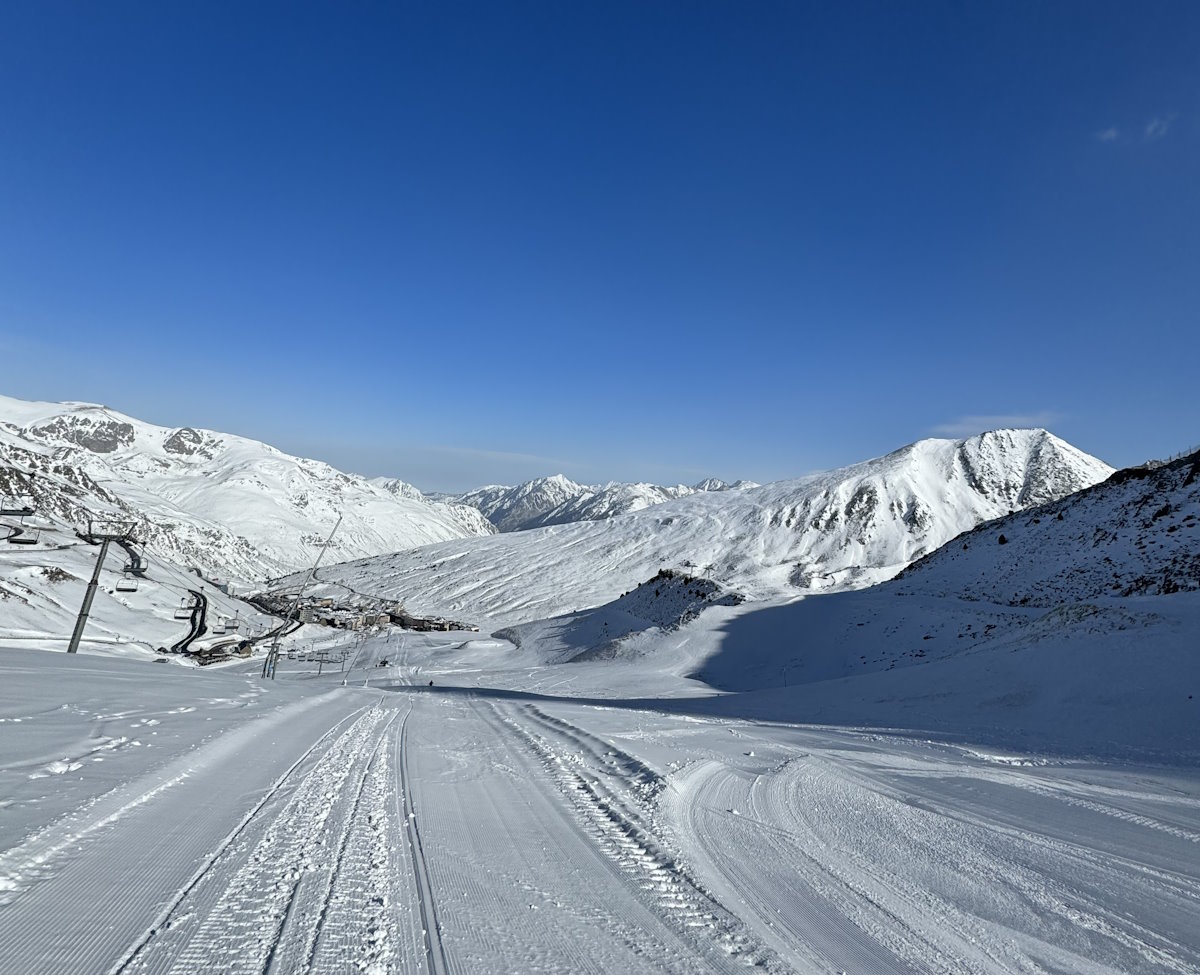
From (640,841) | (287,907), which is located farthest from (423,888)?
(640,841)

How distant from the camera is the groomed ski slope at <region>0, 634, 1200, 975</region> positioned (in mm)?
3674

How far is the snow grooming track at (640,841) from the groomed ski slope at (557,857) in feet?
0.09

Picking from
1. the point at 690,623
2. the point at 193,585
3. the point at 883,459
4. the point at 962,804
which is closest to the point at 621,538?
the point at 883,459

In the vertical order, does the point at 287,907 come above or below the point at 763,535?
below

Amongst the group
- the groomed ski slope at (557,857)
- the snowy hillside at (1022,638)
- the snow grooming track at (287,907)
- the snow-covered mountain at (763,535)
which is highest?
the snow-covered mountain at (763,535)

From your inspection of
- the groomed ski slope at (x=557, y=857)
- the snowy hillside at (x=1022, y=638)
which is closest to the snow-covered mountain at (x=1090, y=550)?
the snowy hillside at (x=1022, y=638)

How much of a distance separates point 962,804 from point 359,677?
→ 43.4 m

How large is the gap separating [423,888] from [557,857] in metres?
1.19

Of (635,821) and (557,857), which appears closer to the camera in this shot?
(557,857)

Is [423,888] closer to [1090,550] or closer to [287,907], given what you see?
[287,907]

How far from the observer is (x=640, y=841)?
5.63 metres

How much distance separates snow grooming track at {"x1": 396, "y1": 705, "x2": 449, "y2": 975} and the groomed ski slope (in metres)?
0.03

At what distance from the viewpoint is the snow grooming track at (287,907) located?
3359mm

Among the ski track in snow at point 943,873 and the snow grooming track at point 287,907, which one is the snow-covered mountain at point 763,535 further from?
the snow grooming track at point 287,907
